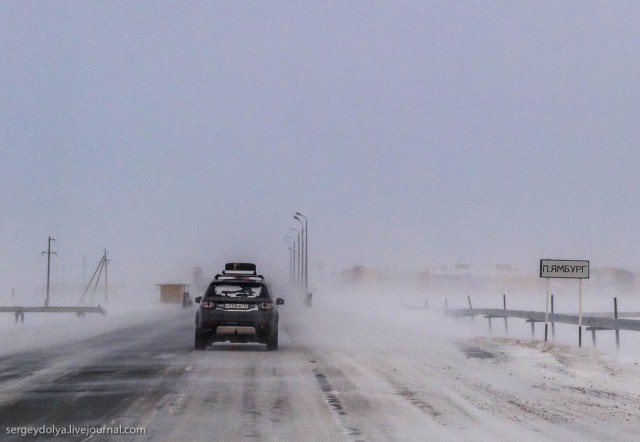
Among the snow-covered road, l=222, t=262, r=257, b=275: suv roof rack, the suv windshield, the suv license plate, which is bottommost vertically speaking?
the snow-covered road

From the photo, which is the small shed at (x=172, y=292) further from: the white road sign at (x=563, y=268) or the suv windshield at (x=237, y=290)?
the suv windshield at (x=237, y=290)

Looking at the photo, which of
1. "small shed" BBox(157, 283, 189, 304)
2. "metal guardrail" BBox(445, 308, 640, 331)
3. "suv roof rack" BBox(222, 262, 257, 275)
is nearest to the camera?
"metal guardrail" BBox(445, 308, 640, 331)

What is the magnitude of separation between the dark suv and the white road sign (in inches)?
323

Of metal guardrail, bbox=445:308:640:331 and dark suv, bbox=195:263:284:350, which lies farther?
metal guardrail, bbox=445:308:640:331

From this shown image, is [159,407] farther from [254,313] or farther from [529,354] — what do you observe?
[529,354]

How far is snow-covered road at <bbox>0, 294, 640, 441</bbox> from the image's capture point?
10.1m

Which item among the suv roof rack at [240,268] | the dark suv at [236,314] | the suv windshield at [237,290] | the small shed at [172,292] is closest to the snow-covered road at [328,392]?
the dark suv at [236,314]

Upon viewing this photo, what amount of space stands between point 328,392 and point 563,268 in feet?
47.8

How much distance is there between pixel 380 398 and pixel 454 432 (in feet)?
10.1

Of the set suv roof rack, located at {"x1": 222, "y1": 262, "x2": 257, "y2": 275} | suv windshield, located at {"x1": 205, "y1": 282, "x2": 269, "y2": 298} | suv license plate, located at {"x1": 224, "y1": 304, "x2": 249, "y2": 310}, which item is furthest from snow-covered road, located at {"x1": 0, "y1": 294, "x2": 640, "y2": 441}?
suv roof rack, located at {"x1": 222, "y1": 262, "x2": 257, "y2": 275}

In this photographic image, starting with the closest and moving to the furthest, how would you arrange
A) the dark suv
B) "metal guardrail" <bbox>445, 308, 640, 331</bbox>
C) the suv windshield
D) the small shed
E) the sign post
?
the dark suv < the suv windshield < "metal guardrail" <bbox>445, 308, 640, 331</bbox> < the sign post < the small shed

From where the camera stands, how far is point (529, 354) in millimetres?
22406

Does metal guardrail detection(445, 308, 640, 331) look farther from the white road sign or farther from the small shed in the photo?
the small shed

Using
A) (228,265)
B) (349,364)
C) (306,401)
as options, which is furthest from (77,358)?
(228,265)
